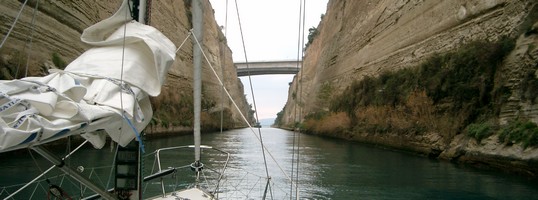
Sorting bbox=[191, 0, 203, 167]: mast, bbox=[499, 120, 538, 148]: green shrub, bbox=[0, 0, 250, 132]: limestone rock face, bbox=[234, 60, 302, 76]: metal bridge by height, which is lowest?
bbox=[499, 120, 538, 148]: green shrub

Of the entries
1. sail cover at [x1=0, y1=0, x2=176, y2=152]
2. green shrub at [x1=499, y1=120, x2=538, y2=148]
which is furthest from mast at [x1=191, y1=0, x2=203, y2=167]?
green shrub at [x1=499, y1=120, x2=538, y2=148]

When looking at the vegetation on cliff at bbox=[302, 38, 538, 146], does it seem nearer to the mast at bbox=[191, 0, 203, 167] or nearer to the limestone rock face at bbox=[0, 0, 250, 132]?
the limestone rock face at bbox=[0, 0, 250, 132]

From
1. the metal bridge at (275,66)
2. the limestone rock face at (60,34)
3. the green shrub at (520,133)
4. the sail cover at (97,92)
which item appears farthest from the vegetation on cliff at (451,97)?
the metal bridge at (275,66)

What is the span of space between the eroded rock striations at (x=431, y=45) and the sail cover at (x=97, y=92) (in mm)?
1114

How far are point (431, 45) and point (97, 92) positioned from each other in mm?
17353

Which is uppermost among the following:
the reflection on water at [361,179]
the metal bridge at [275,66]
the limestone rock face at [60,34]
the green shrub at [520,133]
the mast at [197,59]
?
the metal bridge at [275,66]

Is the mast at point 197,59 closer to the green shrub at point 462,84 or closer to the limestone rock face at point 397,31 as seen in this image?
the limestone rock face at point 397,31

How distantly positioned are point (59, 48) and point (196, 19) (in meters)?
12.5

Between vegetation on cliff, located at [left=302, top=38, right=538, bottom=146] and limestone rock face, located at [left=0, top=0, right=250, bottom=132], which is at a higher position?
limestone rock face, located at [left=0, top=0, right=250, bottom=132]

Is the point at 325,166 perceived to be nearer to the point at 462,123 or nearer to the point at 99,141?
the point at 462,123

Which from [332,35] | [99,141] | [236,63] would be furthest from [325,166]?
[236,63]

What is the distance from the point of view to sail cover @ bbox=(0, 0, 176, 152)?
2076mm

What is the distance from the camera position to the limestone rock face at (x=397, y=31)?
44.1 ft

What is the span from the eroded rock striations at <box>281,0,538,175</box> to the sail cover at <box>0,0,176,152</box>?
1114mm
